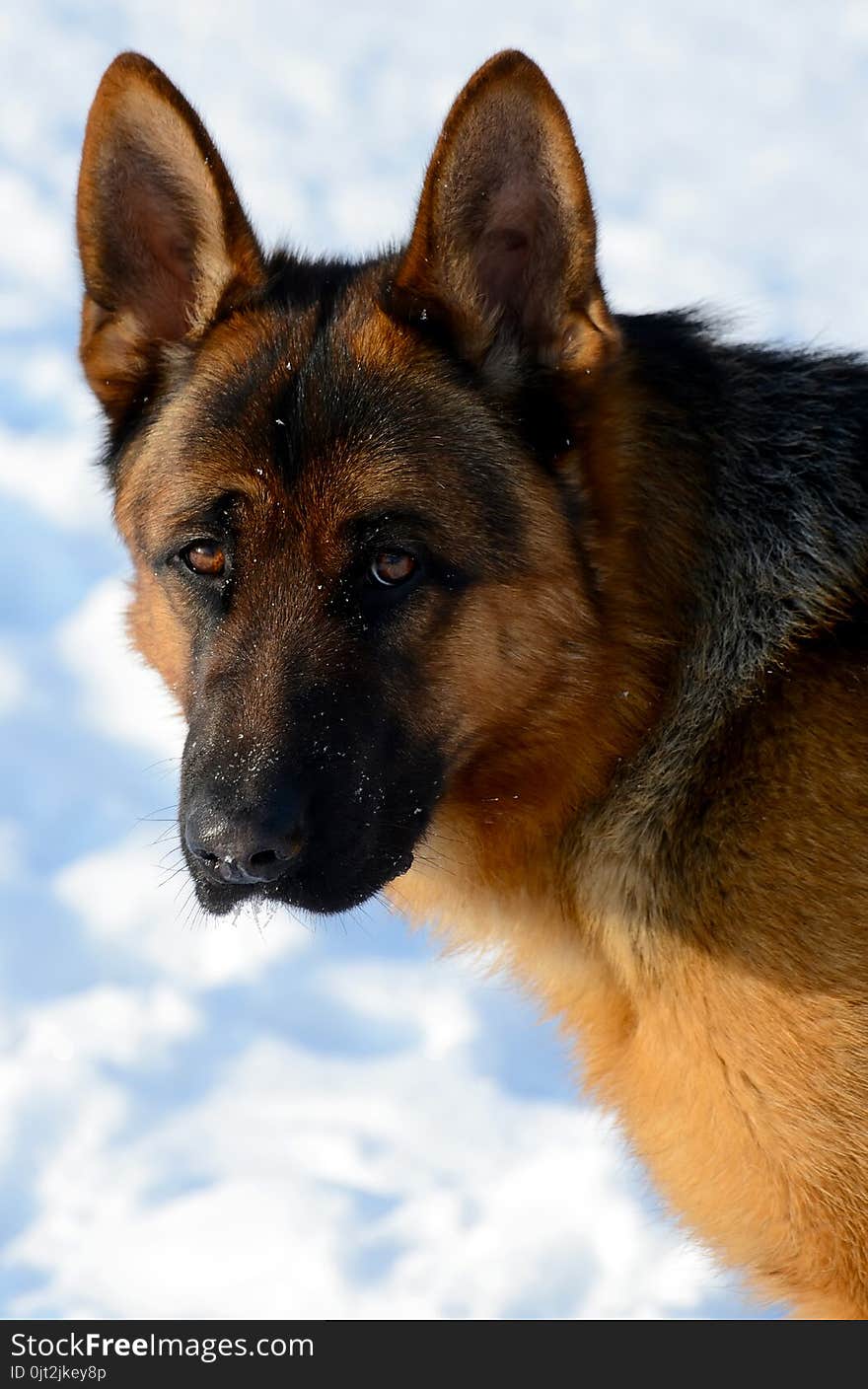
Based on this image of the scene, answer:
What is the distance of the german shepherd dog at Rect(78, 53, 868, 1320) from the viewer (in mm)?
4082

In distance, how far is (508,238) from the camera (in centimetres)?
448

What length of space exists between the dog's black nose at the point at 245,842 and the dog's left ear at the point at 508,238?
168 cm

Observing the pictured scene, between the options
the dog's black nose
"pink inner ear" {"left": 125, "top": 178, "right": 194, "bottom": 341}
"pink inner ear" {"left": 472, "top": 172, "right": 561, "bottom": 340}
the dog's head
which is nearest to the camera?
the dog's black nose

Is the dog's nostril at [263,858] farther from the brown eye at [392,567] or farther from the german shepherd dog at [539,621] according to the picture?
the brown eye at [392,567]

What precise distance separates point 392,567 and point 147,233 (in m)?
1.64

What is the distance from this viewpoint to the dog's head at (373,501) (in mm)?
4109

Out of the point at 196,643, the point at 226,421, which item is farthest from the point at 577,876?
the point at 226,421

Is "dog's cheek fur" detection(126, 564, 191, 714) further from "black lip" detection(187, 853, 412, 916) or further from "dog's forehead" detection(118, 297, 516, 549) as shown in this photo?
"black lip" detection(187, 853, 412, 916)

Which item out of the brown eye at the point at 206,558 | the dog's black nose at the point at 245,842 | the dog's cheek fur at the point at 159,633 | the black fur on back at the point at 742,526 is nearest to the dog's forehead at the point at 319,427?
the brown eye at the point at 206,558

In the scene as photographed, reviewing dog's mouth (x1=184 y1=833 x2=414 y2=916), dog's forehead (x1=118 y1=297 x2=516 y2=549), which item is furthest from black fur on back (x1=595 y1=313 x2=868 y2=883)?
dog's mouth (x1=184 y1=833 x2=414 y2=916)

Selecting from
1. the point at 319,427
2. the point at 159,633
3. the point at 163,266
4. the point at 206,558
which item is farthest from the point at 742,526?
the point at 163,266

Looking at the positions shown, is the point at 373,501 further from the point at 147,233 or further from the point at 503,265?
the point at 147,233

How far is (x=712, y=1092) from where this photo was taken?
165 inches
